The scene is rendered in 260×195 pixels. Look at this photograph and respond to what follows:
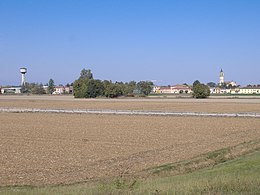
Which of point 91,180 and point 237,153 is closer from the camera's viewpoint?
point 91,180

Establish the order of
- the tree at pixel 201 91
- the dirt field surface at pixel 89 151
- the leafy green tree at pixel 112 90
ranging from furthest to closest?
the leafy green tree at pixel 112 90, the tree at pixel 201 91, the dirt field surface at pixel 89 151

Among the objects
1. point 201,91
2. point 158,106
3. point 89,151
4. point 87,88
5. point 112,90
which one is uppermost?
point 87,88

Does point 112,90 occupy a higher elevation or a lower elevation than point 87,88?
lower

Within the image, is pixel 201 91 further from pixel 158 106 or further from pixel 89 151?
pixel 89 151

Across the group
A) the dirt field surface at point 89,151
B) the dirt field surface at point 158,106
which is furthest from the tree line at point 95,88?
the dirt field surface at point 89,151

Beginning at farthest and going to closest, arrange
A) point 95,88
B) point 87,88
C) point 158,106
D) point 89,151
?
point 95,88, point 87,88, point 158,106, point 89,151

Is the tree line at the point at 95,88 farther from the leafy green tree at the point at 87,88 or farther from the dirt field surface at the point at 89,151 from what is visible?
the dirt field surface at the point at 89,151

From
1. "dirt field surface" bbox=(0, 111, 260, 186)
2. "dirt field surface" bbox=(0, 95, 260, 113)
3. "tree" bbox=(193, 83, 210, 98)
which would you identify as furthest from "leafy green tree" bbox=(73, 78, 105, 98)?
"dirt field surface" bbox=(0, 111, 260, 186)

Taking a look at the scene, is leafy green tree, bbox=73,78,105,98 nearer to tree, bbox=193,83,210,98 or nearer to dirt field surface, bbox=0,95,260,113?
tree, bbox=193,83,210,98

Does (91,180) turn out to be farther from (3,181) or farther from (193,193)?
(193,193)

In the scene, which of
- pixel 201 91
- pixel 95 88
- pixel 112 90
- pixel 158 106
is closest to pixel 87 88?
pixel 95 88

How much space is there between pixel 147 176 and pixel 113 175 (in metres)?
1.29

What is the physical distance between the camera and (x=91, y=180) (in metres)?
15.6

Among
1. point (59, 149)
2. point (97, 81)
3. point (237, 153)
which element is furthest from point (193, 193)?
point (97, 81)
